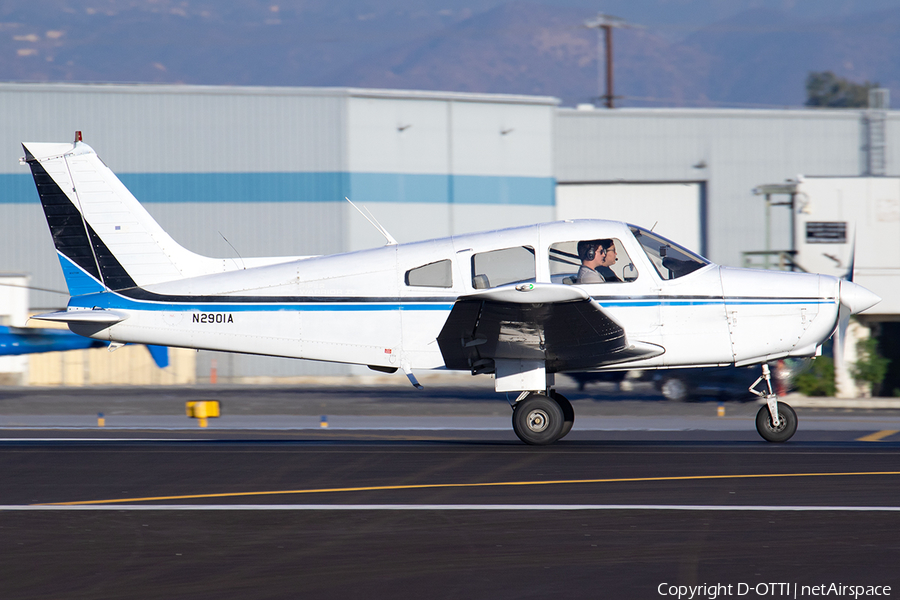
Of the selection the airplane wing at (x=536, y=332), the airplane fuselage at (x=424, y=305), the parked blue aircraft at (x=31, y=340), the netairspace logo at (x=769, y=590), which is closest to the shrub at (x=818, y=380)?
the airplane fuselage at (x=424, y=305)

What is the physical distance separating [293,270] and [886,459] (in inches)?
269

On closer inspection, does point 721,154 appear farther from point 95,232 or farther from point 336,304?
point 95,232

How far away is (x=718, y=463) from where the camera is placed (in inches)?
403

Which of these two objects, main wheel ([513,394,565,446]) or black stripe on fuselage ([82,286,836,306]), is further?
main wheel ([513,394,565,446])

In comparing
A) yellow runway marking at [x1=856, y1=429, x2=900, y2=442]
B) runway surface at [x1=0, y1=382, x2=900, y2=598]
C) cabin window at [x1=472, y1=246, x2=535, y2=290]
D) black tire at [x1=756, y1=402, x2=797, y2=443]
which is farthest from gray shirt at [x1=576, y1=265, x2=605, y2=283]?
yellow runway marking at [x1=856, y1=429, x2=900, y2=442]

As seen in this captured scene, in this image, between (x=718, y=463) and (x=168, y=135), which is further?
(x=168, y=135)

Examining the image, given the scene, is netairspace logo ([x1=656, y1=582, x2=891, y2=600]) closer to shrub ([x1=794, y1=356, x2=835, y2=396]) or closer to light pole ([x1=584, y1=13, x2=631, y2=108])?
shrub ([x1=794, y1=356, x2=835, y2=396])

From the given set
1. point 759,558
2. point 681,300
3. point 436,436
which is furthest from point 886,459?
point 436,436

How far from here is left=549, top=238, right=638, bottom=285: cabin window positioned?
1106 cm

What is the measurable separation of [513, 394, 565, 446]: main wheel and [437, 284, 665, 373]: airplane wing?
18.6 inches

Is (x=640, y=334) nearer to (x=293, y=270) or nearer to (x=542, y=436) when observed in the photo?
(x=542, y=436)

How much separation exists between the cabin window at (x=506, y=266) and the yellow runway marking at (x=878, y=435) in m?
5.32

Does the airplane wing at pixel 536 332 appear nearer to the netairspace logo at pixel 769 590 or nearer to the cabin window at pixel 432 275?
the cabin window at pixel 432 275

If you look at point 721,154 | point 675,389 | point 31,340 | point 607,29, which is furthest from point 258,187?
point 607,29
